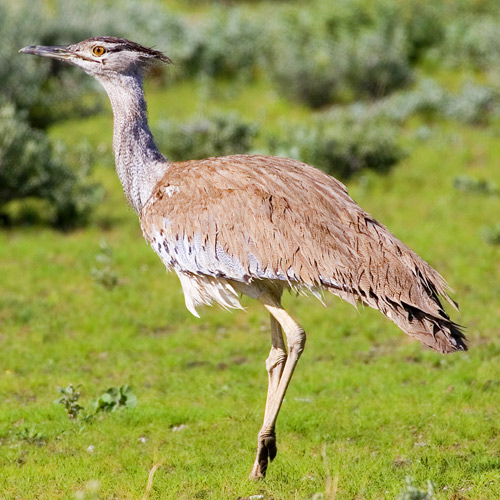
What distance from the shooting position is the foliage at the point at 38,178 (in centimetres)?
869

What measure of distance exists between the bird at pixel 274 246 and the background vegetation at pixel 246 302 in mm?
721

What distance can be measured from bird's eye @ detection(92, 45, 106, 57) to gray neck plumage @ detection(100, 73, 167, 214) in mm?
143

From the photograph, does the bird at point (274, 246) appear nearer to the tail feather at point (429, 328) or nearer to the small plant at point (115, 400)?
the tail feather at point (429, 328)

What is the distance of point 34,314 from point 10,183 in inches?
87.4

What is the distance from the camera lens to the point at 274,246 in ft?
14.0

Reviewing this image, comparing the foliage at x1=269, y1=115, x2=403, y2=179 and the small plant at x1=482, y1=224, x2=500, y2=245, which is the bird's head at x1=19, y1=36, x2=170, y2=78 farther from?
the foliage at x1=269, y1=115, x2=403, y2=179

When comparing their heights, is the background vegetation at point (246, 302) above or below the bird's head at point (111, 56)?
below

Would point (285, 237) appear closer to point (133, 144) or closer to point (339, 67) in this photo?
point (133, 144)

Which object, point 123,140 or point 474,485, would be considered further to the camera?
point 123,140

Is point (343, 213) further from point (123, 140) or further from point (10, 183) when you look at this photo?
point (10, 183)

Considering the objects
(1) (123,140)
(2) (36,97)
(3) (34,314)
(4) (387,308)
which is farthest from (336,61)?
(4) (387,308)

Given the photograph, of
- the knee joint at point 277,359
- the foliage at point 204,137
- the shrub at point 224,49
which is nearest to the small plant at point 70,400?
the knee joint at point 277,359

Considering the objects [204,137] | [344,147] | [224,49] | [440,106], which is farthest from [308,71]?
[204,137]

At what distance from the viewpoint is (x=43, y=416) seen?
5.37 m
